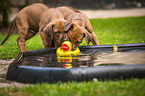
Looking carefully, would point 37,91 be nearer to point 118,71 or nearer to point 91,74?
point 91,74

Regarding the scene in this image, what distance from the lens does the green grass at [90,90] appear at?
8.82ft

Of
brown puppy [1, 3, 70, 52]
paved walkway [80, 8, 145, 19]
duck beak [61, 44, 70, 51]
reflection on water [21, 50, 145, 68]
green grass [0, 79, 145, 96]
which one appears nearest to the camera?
green grass [0, 79, 145, 96]

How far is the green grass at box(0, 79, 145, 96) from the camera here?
2687mm

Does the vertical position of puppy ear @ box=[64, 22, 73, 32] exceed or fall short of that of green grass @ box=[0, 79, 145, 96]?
it exceeds it

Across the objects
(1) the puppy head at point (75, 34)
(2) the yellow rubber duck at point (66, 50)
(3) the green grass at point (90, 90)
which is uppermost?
(1) the puppy head at point (75, 34)

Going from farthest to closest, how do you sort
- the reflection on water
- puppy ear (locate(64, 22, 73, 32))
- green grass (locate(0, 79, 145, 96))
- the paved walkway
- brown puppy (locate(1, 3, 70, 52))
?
the paved walkway → brown puppy (locate(1, 3, 70, 52)) → puppy ear (locate(64, 22, 73, 32)) → the reflection on water → green grass (locate(0, 79, 145, 96))

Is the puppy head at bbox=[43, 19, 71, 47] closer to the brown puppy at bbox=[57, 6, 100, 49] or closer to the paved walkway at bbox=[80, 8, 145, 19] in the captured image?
the brown puppy at bbox=[57, 6, 100, 49]

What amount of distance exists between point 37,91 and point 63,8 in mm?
4666

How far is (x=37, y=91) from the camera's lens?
290 cm

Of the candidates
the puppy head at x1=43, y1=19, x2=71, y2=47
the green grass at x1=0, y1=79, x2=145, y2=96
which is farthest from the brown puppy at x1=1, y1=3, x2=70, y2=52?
the green grass at x1=0, y1=79, x2=145, y2=96

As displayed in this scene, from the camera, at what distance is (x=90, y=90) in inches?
110

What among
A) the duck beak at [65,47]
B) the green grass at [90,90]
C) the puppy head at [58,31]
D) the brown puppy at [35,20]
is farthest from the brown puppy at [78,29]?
the green grass at [90,90]

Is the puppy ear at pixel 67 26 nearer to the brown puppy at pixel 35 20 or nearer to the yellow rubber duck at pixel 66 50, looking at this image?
the yellow rubber duck at pixel 66 50

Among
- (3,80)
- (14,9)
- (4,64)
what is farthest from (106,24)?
(3,80)
